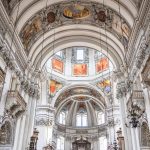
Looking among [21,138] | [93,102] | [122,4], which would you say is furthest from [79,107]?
[122,4]

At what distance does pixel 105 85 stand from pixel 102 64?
8.11 feet

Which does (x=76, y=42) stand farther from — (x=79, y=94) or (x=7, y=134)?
(x=79, y=94)

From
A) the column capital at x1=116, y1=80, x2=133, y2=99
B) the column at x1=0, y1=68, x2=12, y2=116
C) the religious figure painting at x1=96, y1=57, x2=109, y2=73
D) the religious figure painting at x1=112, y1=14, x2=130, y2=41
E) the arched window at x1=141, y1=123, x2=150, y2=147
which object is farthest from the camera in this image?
the religious figure painting at x1=96, y1=57, x2=109, y2=73

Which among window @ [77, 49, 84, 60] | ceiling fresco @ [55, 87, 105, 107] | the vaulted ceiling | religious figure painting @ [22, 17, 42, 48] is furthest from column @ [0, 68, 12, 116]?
window @ [77, 49, 84, 60]

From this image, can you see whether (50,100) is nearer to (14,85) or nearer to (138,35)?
(14,85)

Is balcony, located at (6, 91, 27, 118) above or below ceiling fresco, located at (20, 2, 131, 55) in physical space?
below

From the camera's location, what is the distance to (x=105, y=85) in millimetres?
24766

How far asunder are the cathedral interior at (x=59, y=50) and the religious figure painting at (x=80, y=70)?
2159 millimetres

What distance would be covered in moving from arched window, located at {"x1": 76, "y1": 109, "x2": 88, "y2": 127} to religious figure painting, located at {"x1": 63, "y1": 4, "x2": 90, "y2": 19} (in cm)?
1622

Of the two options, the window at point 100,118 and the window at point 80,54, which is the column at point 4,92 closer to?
the window at point 80,54

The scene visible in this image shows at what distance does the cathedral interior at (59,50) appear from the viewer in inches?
448

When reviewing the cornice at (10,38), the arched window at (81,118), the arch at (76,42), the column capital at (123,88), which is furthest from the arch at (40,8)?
the arched window at (81,118)

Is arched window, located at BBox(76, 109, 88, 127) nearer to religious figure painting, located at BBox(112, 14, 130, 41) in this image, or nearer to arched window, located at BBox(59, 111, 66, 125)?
arched window, located at BBox(59, 111, 66, 125)

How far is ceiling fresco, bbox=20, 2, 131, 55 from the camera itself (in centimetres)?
1433
